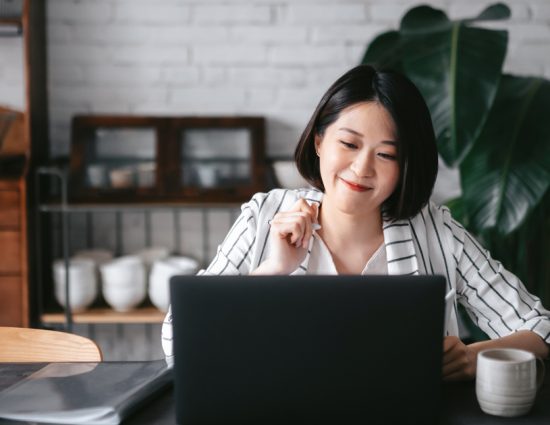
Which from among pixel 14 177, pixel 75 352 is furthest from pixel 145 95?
pixel 75 352

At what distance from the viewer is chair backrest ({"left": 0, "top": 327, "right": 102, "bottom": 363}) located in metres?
1.43

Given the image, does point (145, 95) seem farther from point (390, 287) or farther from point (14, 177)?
point (390, 287)

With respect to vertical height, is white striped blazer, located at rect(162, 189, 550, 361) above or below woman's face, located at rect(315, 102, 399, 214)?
below

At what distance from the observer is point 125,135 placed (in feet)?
9.64

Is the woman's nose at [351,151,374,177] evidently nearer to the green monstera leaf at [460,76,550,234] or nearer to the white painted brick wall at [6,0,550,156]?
the green monstera leaf at [460,76,550,234]

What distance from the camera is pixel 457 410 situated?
107 cm

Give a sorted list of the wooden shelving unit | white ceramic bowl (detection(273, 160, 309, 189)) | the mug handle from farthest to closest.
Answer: white ceramic bowl (detection(273, 160, 309, 189)) < the wooden shelving unit < the mug handle

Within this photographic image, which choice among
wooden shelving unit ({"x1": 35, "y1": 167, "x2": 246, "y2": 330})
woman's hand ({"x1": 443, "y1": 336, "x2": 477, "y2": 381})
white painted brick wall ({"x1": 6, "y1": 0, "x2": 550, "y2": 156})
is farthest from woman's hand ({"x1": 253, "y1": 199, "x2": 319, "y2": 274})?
white painted brick wall ({"x1": 6, "y1": 0, "x2": 550, "y2": 156})

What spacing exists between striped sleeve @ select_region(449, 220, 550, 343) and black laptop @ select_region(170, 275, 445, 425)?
0.60 meters

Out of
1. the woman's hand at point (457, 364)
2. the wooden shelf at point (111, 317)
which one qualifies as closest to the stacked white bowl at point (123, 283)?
the wooden shelf at point (111, 317)

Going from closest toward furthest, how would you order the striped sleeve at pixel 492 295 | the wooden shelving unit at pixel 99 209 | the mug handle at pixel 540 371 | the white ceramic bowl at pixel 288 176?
the mug handle at pixel 540 371 → the striped sleeve at pixel 492 295 → the wooden shelving unit at pixel 99 209 → the white ceramic bowl at pixel 288 176

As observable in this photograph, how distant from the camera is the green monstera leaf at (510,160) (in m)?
2.38

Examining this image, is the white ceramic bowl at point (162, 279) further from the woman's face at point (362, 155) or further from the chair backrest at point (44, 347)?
the woman's face at point (362, 155)

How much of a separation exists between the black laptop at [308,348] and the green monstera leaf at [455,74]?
1.48 m
